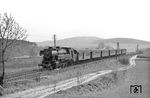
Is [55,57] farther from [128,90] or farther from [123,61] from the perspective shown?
[123,61]

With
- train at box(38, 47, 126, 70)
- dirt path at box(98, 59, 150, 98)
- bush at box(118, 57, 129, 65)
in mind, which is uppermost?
train at box(38, 47, 126, 70)

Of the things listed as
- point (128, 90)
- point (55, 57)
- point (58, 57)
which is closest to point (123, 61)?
point (58, 57)

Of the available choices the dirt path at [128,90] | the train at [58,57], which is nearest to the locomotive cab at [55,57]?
the train at [58,57]

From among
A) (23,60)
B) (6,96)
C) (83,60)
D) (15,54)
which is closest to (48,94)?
(6,96)

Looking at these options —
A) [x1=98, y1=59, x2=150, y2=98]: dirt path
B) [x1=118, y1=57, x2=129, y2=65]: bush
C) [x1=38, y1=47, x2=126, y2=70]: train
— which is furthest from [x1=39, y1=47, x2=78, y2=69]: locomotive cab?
[x1=118, y1=57, x2=129, y2=65]: bush

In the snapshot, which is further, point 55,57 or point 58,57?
point 58,57

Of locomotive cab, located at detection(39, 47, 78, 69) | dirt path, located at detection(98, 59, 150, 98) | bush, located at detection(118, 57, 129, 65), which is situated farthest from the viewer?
bush, located at detection(118, 57, 129, 65)

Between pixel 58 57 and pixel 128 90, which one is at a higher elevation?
pixel 58 57

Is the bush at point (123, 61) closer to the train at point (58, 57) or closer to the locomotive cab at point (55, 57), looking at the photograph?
the train at point (58, 57)

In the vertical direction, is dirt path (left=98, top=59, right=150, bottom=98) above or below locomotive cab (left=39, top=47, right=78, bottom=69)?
below

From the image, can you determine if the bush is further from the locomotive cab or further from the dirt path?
the dirt path

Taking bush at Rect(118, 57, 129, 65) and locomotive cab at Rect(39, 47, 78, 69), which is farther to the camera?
bush at Rect(118, 57, 129, 65)

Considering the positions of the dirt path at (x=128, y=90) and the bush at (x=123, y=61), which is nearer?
the dirt path at (x=128, y=90)

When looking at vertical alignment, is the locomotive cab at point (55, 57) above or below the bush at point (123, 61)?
above
